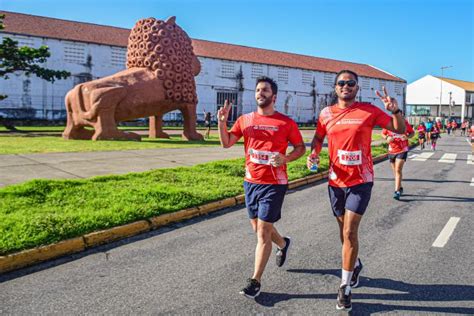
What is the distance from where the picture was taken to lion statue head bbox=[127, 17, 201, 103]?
19.1 meters

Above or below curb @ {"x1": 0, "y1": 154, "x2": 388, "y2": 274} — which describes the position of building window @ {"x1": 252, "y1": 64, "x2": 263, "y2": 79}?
above

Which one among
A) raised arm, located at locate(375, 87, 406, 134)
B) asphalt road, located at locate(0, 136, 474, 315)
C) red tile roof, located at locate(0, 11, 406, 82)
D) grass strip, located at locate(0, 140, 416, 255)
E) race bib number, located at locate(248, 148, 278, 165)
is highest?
red tile roof, located at locate(0, 11, 406, 82)

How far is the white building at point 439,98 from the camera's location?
75188 mm

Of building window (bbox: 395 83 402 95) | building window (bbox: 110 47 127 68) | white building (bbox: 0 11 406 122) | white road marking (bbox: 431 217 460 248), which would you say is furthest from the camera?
building window (bbox: 395 83 402 95)

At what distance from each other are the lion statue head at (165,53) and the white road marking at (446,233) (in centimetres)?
1451

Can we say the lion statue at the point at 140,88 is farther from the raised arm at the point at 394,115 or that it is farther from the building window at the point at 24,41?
the building window at the point at 24,41

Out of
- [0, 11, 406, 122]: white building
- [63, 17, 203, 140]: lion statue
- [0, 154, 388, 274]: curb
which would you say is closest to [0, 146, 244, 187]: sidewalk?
[0, 154, 388, 274]: curb

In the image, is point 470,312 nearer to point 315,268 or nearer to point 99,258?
point 315,268

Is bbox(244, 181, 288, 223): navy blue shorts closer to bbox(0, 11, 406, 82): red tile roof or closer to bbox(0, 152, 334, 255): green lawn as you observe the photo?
bbox(0, 152, 334, 255): green lawn

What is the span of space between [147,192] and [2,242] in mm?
2894

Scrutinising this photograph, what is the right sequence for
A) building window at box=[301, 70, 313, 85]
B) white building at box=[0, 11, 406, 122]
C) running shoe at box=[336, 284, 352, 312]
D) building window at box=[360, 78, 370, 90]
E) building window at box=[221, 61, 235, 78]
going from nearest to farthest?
running shoe at box=[336, 284, 352, 312]
white building at box=[0, 11, 406, 122]
building window at box=[221, 61, 235, 78]
building window at box=[301, 70, 313, 85]
building window at box=[360, 78, 370, 90]

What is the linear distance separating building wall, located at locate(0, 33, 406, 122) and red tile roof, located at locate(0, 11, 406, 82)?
73 centimetres

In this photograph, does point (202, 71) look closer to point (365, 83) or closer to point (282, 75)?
point (282, 75)

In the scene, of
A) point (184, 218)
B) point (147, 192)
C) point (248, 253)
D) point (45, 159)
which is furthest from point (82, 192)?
point (45, 159)
